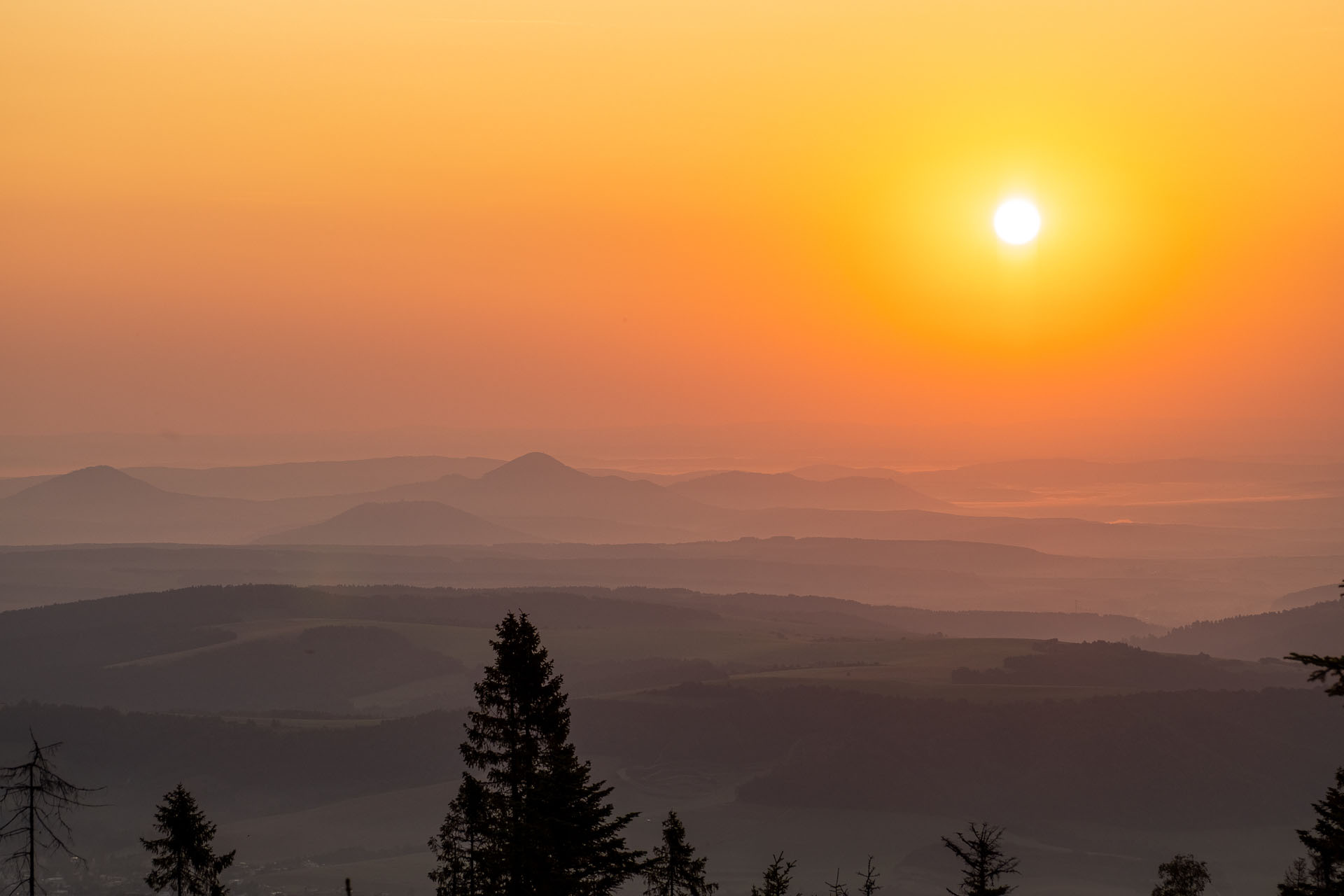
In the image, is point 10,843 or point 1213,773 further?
point 1213,773

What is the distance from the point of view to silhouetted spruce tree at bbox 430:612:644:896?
26656 mm

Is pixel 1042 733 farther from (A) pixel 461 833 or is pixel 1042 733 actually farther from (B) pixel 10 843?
(A) pixel 461 833

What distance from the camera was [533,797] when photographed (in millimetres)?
26828

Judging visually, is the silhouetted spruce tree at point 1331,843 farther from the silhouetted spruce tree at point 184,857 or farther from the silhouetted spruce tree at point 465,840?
the silhouetted spruce tree at point 184,857

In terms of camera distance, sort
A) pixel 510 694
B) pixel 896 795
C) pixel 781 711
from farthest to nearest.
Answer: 1. pixel 781 711
2. pixel 896 795
3. pixel 510 694

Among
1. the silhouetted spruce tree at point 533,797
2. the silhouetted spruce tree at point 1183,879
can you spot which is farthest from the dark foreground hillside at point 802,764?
the silhouetted spruce tree at point 533,797

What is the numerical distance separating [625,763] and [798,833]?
35539mm

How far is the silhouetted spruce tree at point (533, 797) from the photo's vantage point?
2666 cm

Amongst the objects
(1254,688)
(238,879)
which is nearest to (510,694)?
(238,879)

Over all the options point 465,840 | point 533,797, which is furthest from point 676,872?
point 533,797

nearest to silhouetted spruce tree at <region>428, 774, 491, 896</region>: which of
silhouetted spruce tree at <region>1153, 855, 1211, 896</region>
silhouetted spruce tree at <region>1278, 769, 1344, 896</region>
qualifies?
silhouetted spruce tree at <region>1278, 769, 1344, 896</region>

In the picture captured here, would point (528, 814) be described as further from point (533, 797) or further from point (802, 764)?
Answer: point (802, 764)

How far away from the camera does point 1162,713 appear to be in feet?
565

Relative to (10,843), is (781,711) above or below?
above
